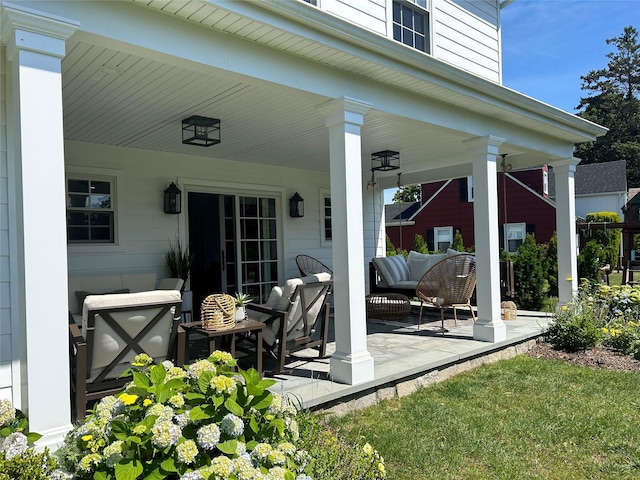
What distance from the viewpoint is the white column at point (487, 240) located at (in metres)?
4.89

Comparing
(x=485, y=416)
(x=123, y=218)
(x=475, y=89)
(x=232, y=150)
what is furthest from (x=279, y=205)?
(x=485, y=416)

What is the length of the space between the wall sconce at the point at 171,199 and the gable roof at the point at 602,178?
21.6 m

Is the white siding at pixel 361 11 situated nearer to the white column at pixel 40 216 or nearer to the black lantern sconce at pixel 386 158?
the black lantern sconce at pixel 386 158

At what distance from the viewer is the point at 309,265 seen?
7430mm

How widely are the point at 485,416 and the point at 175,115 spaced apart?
380cm

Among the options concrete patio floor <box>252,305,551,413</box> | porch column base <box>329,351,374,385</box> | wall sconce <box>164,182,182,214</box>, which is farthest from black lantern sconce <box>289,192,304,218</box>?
porch column base <box>329,351,374,385</box>

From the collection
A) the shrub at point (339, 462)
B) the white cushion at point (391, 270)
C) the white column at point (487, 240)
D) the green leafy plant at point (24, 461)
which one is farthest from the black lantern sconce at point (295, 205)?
the green leafy plant at point (24, 461)

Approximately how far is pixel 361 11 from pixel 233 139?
206 cm

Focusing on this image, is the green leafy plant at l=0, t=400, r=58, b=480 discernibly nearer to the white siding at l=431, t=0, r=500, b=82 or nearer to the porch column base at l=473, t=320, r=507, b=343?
the porch column base at l=473, t=320, r=507, b=343

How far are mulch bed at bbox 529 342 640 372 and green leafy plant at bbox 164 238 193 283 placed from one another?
4274 mm

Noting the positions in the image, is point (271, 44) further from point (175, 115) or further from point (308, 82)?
point (175, 115)

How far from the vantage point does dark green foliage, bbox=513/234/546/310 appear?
7.69 m

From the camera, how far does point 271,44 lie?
3.05 meters

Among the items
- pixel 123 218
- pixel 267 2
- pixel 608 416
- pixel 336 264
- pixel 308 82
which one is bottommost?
pixel 608 416
